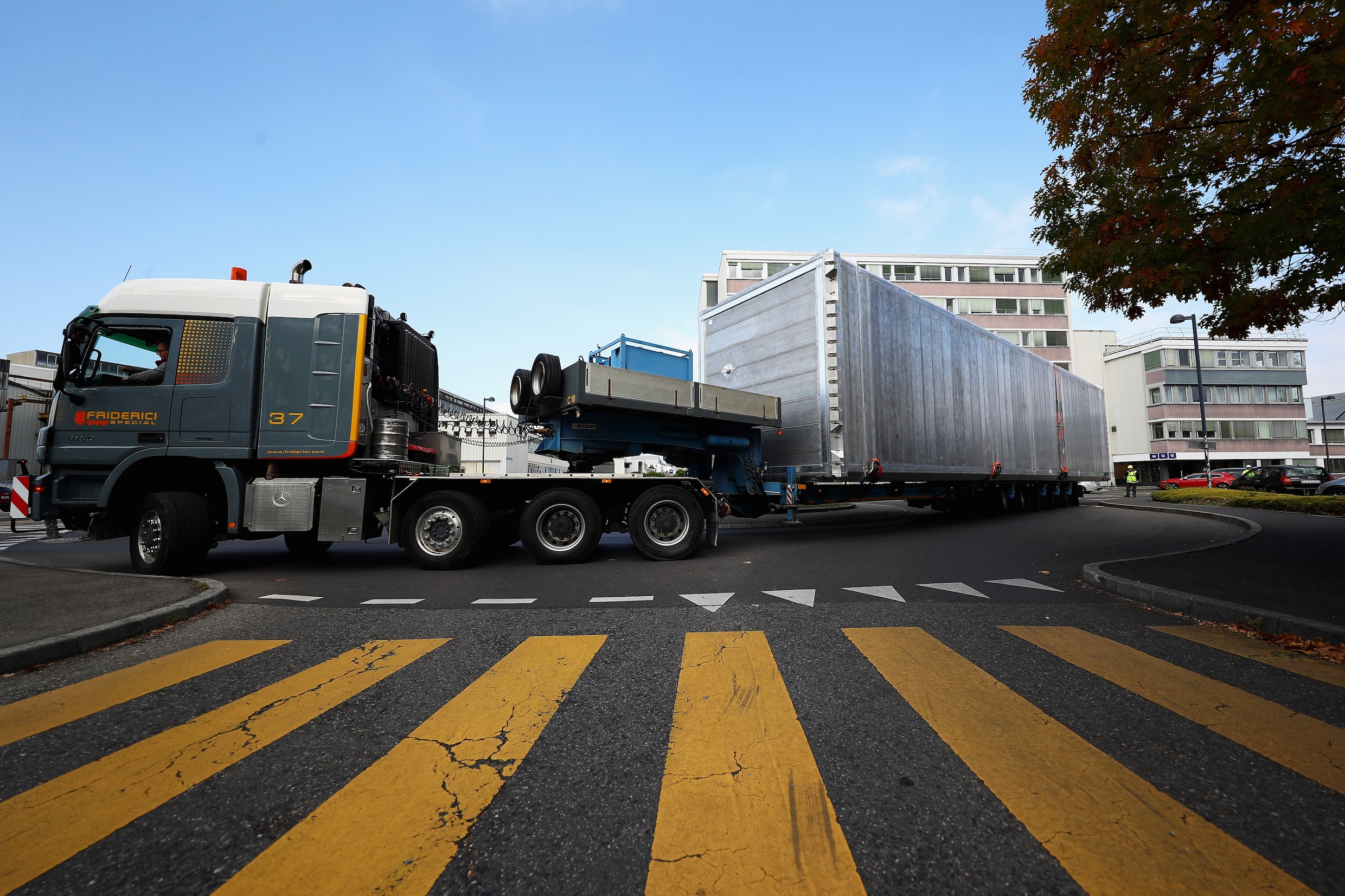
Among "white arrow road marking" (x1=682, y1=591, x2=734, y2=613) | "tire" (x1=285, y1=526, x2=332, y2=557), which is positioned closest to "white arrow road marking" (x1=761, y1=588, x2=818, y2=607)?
"white arrow road marking" (x1=682, y1=591, x2=734, y2=613)

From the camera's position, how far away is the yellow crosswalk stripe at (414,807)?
1.63 metres

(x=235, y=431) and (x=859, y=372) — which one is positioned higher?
(x=859, y=372)

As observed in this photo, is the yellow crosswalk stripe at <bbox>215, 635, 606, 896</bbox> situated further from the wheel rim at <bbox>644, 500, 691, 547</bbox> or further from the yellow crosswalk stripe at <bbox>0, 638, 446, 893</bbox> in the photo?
the wheel rim at <bbox>644, 500, 691, 547</bbox>

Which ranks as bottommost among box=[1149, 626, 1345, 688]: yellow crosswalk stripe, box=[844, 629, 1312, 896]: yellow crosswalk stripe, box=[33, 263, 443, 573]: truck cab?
box=[1149, 626, 1345, 688]: yellow crosswalk stripe

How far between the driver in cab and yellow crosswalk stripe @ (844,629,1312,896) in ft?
27.8

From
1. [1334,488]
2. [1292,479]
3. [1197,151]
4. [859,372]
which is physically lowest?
[1334,488]

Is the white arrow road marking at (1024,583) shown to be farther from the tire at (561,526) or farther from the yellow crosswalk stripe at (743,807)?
the tire at (561,526)

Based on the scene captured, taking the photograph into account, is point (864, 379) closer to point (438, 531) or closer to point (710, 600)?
point (710, 600)

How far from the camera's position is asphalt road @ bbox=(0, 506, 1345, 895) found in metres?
1.68

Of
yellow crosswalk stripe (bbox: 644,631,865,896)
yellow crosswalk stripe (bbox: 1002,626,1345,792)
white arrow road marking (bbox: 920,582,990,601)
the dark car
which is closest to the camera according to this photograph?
yellow crosswalk stripe (bbox: 644,631,865,896)

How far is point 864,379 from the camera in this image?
916 cm

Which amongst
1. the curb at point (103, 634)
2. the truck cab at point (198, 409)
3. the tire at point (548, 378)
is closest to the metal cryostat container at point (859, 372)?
the tire at point (548, 378)

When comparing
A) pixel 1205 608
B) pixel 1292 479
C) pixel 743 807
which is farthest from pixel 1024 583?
pixel 1292 479

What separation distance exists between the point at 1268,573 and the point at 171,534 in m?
12.1
